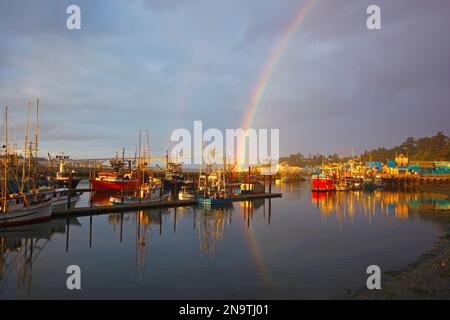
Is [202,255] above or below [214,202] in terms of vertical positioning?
below

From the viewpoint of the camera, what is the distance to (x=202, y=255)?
21328 millimetres

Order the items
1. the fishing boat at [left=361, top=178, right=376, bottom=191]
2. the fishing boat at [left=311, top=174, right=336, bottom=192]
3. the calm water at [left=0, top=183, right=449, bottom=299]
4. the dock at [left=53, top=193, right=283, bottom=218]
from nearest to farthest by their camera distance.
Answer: the calm water at [left=0, top=183, right=449, bottom=299] < the dock at [left=53, top=193, right=283, bottom=218] < the fishing boat at [left=311, top=174, right=336, bottom=192] < the fishing boat at [left=361, top=178, right=376, bottom=191]

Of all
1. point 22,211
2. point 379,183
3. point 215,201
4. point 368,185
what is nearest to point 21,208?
point 22,211

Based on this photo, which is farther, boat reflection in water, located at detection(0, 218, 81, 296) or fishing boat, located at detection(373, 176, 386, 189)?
fishing boat, located at detection(373, 176, 386, 189)

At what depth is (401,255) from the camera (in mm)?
21562

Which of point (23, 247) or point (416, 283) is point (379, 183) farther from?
point (23, 247)

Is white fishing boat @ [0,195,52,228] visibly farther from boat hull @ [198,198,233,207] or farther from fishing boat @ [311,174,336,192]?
fishing boat @ [311,174,336,192]

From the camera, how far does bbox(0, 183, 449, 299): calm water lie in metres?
15.2

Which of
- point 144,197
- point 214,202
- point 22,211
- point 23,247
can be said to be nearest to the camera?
point 23,247

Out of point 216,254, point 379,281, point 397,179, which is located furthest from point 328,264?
point 397,179

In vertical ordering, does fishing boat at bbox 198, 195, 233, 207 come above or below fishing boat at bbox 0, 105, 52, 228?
below

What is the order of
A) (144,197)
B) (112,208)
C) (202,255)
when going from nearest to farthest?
(202,255) < (112,208) < (144,197)

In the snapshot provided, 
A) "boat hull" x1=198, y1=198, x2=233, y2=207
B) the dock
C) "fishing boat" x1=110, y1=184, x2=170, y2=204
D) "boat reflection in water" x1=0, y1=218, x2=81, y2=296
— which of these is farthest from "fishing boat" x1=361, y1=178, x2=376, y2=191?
"boat reflection in water" x1=0, y1=218, x2=81, y2=296

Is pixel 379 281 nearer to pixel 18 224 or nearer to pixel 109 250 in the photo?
pixel 109 250
